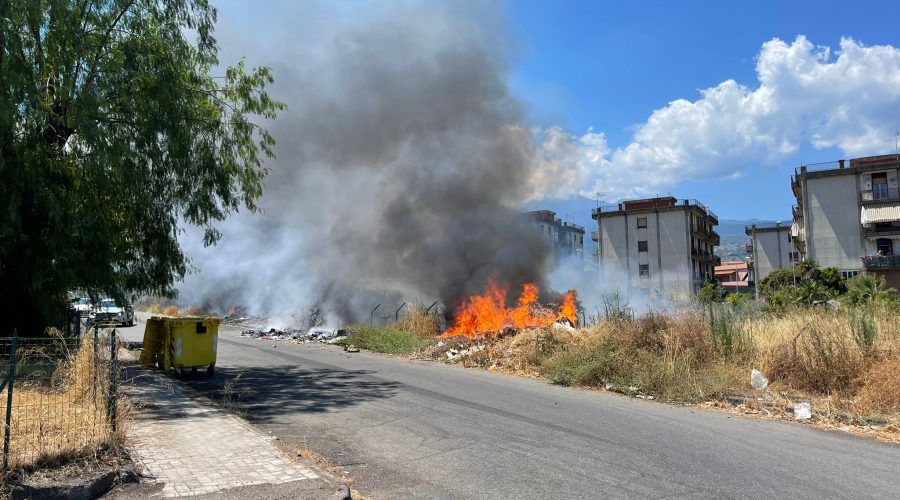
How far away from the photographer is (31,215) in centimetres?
962

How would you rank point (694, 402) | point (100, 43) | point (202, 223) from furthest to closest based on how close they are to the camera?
point (202, 223) → point (100, 43) → point (694, 402)

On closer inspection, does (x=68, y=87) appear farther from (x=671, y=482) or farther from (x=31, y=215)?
(x=671, y=482)

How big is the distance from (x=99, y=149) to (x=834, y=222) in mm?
49837

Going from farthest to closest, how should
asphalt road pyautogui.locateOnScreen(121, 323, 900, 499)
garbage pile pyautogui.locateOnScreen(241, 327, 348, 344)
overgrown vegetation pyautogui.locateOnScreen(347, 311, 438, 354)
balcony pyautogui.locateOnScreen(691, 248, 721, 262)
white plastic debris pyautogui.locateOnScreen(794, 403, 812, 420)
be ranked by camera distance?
balcony pyautogui.locateOnScreen(691, 248, 721, 262)
garbage pile pyautogui.locateOnScreen(241, 327, 348, 344)
overgrown vegetation pyautogui.locateOnScreen(347, 311, 438, 354)
white plastic debris pyautogui.locateOnScreen(794, 403, 812, 420)
asphalt road pyautogui.locateOnScreen(121, 323, 900, 499)

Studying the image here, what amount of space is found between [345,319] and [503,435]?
21.2 metres

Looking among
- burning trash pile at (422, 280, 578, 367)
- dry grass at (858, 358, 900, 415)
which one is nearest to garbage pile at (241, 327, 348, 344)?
burning trash pile at (422, 280, 578, 367)

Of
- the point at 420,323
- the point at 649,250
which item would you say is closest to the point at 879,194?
the point at 649,250

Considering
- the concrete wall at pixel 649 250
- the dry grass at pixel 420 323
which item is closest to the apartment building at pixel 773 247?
the concrete wall at pixel 649 250

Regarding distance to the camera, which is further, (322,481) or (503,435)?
(503,435)

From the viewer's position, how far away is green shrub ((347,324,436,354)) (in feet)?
55.5

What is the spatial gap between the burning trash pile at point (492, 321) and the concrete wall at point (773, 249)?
57.8 m

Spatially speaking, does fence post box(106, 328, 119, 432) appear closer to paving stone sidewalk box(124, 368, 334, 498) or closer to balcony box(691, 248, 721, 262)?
paving stone sidewalk box(124, 368, 334, 498)

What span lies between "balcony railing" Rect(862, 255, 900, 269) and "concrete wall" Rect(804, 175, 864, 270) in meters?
1.59

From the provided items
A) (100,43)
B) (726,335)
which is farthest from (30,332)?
(726,335)
